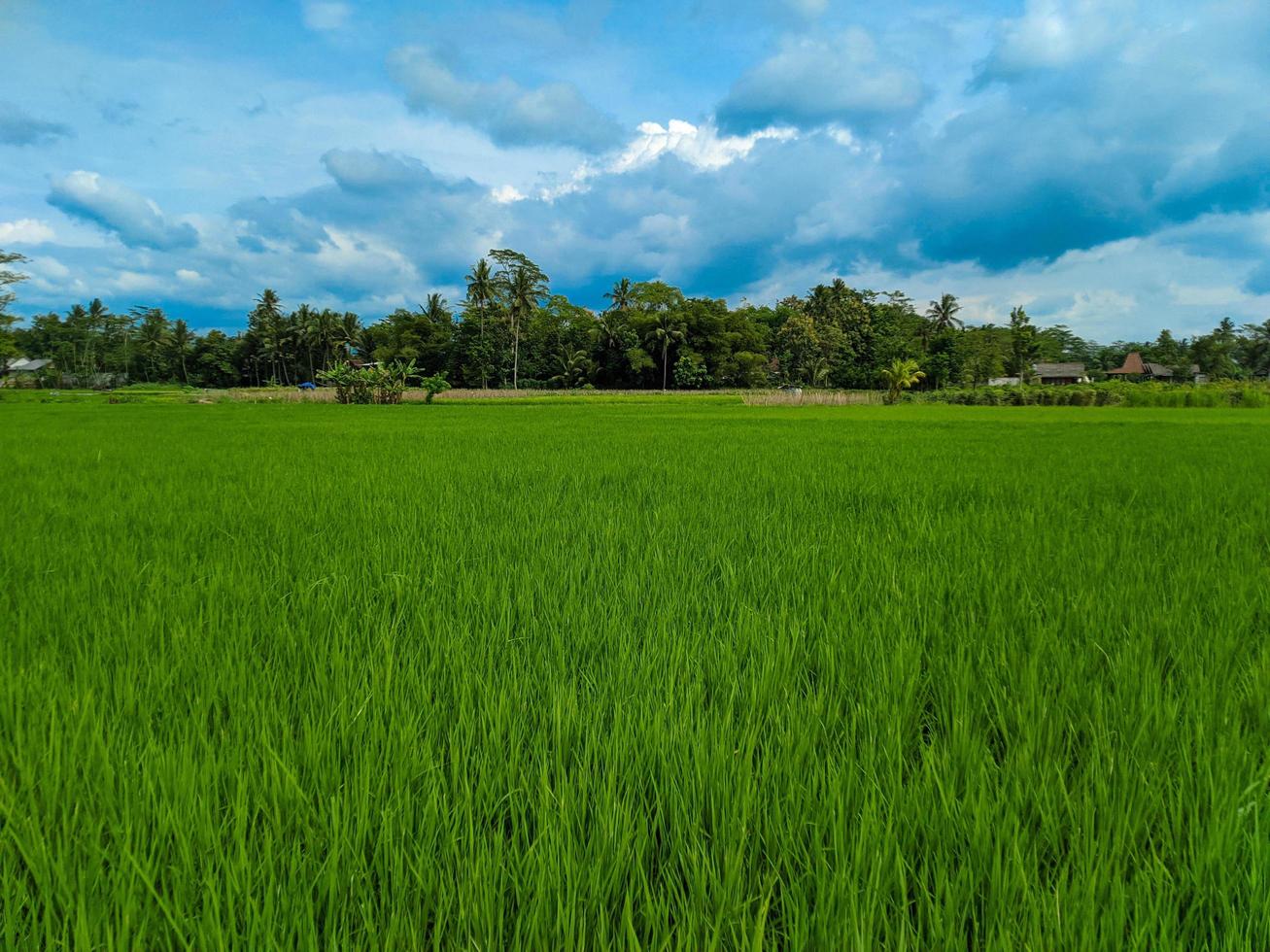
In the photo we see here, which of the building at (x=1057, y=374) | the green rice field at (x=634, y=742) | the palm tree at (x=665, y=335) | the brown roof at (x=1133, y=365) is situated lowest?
the green rice field at (x=634, y=742)

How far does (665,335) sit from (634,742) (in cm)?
5662

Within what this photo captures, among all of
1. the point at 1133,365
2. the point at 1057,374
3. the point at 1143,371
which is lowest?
the point at 1057,374

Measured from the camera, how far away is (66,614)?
81.2 inches

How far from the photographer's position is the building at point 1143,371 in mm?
68713

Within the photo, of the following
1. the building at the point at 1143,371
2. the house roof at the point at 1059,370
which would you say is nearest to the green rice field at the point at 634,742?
the house roof at the point at 1059,370

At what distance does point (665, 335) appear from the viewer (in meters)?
56.1

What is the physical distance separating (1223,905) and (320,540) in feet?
11.1

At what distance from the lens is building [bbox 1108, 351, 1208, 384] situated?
68.7m

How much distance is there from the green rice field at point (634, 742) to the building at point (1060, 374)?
3218 inches

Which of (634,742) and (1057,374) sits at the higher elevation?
(1057,374)

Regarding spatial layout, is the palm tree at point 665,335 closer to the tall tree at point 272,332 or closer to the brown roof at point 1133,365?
the tall tree at point 272,332

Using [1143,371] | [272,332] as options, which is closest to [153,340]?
[272,332]

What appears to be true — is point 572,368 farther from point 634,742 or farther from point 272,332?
point 634,742

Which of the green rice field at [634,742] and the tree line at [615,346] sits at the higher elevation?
the tree line at [615,346]
